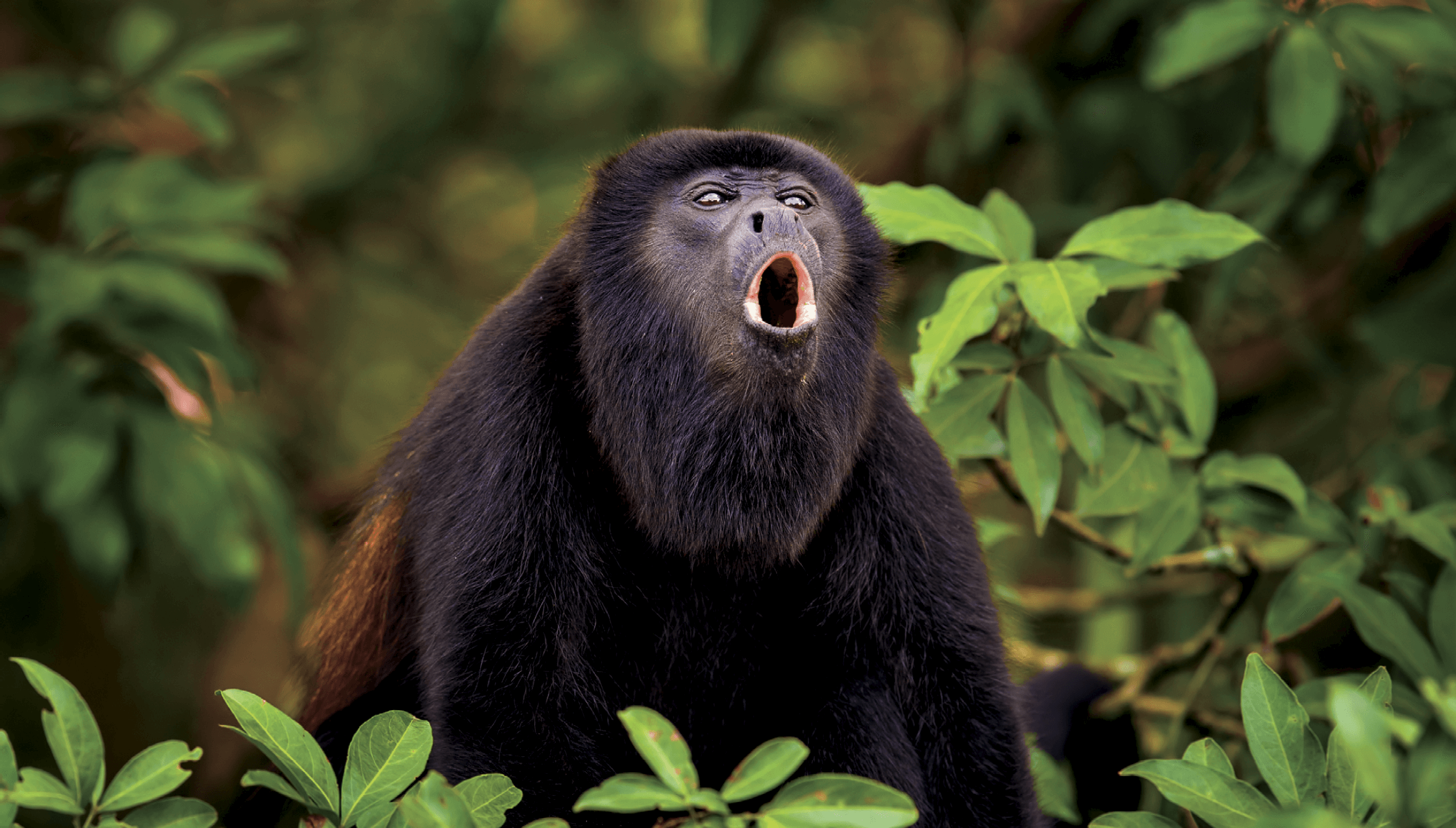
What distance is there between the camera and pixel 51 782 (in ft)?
3.99

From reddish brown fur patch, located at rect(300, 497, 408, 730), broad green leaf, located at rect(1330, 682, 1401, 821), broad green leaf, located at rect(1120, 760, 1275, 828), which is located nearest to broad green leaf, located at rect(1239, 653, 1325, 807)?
broad green leaf, located at rect(1120, 760, 1275, 828)

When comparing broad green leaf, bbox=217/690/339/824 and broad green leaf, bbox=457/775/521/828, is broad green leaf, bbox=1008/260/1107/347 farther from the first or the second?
broad green leaf, bbox=217/690/339/824

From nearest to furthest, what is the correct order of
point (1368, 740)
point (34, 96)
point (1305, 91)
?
point (1368, 740), point (1305, 91), point (34, 96)

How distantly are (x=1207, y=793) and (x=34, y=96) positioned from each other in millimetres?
2801

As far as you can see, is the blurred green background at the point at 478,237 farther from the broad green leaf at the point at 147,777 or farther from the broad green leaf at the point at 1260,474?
the broad green leaf at the point at 147,777

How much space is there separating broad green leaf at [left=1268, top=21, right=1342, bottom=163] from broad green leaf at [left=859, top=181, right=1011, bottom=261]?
79 centimetres

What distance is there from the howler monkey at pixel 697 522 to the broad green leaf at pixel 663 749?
678 millimetres

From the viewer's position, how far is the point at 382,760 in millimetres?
1300

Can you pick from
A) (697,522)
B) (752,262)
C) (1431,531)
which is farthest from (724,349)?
(1431,531)

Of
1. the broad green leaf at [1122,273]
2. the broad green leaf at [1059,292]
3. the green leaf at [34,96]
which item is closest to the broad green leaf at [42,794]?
the broad green leaf at [1059,292]

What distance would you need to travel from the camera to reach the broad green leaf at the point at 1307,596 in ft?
6.56

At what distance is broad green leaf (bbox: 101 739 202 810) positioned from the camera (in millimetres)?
1259

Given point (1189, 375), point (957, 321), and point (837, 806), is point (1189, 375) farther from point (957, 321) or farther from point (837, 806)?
point (837, 806)

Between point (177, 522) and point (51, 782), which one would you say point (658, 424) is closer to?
point (51, 782)
